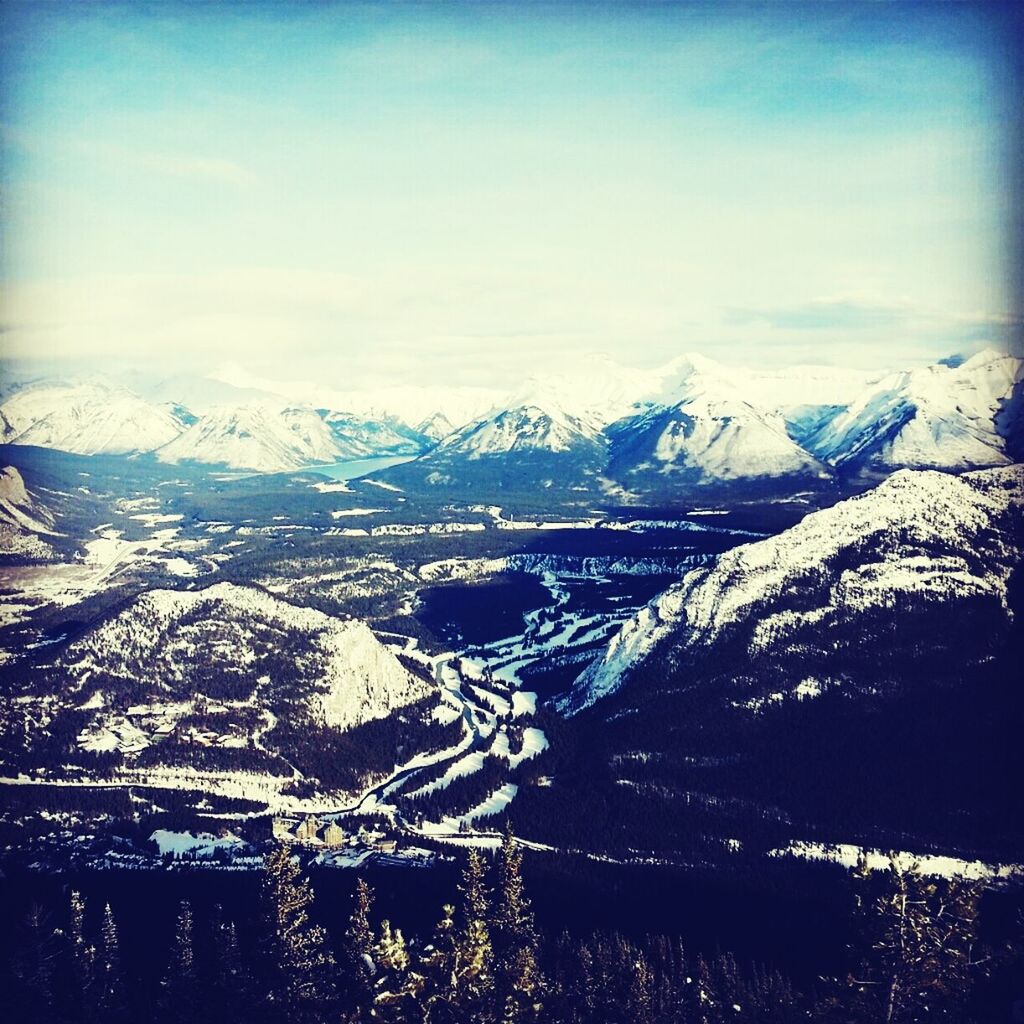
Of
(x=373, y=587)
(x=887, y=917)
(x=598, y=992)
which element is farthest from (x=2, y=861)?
(x=373, y=587)

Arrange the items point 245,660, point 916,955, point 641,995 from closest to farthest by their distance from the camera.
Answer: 1. point 916,955
2. point 641,995
3. point 245,660

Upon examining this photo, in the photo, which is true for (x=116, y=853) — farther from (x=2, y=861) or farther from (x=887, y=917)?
(x=887, y=917)

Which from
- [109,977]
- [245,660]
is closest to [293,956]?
[109,977]

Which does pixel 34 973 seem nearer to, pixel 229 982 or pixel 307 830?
pixel 229 982

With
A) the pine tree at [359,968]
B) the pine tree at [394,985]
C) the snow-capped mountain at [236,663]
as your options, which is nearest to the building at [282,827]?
the snow-capped mountain at [236,663]

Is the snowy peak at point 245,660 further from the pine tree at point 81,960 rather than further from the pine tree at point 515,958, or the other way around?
the pine tree at point 515,958

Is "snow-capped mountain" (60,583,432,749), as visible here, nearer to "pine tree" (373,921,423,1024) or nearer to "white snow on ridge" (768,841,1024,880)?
"white snow on ridge" (768,841,1024,880)
